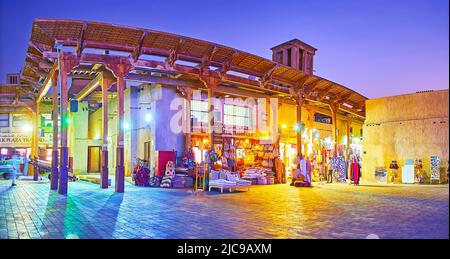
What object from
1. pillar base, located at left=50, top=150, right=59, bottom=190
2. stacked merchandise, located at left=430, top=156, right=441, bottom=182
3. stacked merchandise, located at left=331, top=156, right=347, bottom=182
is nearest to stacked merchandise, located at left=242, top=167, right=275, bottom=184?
stacked merchandise, located at left=331, top=156, right=347, bottom=182

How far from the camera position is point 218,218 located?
29.9 ft

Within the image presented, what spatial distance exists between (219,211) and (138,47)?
7831mm

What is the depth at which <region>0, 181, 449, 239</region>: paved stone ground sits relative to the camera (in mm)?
7289

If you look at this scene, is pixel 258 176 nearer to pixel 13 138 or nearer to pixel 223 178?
pixel 223 178

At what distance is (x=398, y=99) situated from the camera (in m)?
13.8

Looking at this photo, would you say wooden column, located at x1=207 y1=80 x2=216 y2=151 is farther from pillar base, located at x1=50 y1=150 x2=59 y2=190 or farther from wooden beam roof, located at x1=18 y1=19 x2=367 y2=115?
pillar base, located at x1=50 y1=150 x2=59 y2=190

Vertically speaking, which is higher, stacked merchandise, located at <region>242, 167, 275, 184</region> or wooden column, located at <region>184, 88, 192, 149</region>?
wooden column, located at <region>184, 88, 192, 149</region>

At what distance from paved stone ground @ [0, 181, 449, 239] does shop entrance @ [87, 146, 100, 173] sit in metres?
16.6

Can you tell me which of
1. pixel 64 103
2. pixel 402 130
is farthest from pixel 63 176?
pixel 402 130

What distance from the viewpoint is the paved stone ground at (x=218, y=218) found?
287 inches

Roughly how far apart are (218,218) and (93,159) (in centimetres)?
2307
